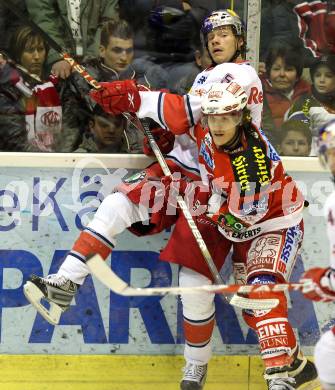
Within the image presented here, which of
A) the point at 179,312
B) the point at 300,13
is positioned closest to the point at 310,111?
the point at 300,13

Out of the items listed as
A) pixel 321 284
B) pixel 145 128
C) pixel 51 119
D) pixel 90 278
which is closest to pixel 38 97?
pixel 51 119

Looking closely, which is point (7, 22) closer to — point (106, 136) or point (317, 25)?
point (106, 136)

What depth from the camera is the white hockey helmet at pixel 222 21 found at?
3828 mm

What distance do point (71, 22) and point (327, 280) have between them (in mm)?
1576

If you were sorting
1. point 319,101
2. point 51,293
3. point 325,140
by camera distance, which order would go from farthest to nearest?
point 319,101 < point 51,293 < point 325,140

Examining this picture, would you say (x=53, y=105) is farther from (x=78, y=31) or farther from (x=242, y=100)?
(x=242, y=100)

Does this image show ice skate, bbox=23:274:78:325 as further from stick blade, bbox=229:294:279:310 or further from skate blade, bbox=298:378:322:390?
skate blade, bbox=298:378:322:390

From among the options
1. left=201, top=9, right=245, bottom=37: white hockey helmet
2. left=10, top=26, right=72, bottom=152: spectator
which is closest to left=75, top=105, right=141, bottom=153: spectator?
left=10, top=26, right=72, bottom=152: spectator

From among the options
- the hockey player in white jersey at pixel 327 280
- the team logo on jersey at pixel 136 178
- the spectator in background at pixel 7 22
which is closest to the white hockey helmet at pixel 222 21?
the team logo on jersey at pixel 136 178

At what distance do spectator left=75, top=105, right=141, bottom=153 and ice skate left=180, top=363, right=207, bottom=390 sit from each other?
906mm

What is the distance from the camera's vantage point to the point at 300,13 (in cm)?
406

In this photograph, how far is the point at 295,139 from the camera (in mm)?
4125

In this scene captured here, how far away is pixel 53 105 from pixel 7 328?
0.93m

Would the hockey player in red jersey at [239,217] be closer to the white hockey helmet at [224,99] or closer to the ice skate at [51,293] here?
the white hockey helmet at [224,99]
